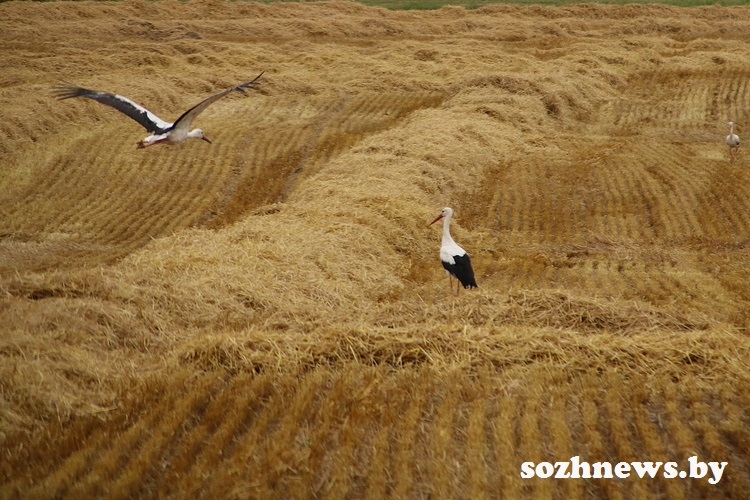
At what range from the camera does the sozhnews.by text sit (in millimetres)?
6215

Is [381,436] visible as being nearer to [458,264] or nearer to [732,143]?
[458,264]

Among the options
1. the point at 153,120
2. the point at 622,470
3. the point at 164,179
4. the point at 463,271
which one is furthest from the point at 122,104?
the point at 622,470

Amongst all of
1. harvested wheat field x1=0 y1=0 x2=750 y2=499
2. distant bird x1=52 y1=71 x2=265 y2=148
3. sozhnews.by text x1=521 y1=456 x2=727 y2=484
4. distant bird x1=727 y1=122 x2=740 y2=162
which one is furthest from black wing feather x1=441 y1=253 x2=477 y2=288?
distant bird x1=727 y1=122 x2=740 y2=162

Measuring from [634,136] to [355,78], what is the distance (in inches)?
511

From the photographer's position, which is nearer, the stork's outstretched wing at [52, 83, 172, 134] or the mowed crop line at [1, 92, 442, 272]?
the stork's outstretched wing at [52, 83, 172, 134]

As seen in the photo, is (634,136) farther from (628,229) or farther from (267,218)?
(267,218)

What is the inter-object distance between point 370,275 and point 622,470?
813cm

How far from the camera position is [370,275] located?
14.1 metres

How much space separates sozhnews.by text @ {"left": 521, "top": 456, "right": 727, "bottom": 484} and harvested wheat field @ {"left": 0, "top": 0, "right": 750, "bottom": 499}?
7 centimetres

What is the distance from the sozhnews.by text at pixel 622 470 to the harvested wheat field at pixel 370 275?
0.23ft

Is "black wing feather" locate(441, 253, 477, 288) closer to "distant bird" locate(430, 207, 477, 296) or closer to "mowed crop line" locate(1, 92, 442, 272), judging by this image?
"distant bird" locate(430, 207, 477, 296)

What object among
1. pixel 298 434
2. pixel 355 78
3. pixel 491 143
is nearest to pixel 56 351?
pixel 298 434

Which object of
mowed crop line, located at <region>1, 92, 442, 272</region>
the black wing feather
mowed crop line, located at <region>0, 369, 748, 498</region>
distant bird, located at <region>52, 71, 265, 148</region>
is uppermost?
distant bird, located at <region>52, 71, 265, 148</region>

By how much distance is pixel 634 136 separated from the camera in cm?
2886
